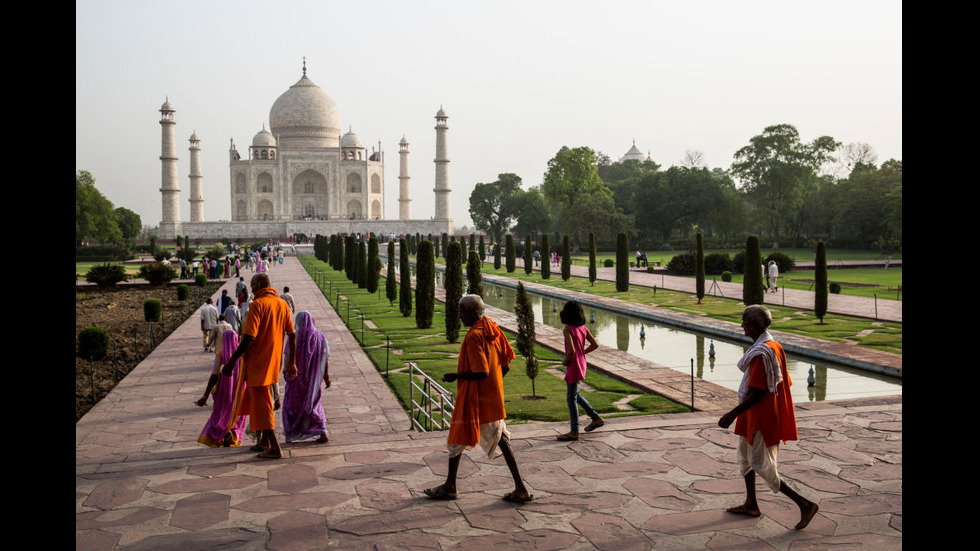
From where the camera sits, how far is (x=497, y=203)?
172ft

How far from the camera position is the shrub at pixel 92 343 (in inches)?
352

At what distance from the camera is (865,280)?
19.4 m

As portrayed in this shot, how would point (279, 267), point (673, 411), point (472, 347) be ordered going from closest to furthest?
point (472, 347), point (673, 411), point (279, 267)

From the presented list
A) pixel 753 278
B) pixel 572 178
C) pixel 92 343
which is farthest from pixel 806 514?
pixel 572 178

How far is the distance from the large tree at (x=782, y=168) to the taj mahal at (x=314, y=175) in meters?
21.7

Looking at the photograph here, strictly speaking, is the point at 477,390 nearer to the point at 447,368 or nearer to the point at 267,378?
the point at 267,378

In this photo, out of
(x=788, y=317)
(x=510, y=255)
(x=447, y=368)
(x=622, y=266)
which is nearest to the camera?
(x=447, y=368)

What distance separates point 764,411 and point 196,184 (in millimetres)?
52344

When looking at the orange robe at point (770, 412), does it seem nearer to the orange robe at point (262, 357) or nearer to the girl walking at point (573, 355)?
the girl walking at point (573, 355)

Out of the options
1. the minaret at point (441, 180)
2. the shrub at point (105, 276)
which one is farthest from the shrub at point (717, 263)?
the minaret at point (441, 180)

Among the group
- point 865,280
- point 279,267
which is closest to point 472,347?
point 865,280

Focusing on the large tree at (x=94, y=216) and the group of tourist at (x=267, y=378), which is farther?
the large tree at (x=94, y=216)
